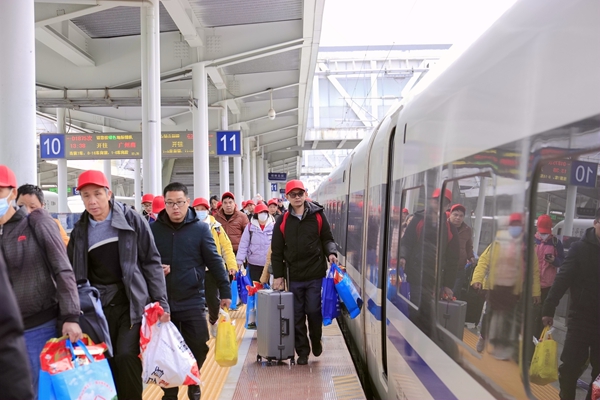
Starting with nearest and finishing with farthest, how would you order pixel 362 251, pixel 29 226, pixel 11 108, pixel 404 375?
pixel 29 226 < pixel 404 375 < pixel 11 108 < pixel 362 251

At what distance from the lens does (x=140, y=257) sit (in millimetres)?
4074

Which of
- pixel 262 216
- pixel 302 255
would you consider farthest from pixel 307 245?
pixel 262 216

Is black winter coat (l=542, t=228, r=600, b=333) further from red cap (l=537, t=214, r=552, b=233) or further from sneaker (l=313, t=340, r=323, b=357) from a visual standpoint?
sneaker (l=313, t=340, r=323, b=357)

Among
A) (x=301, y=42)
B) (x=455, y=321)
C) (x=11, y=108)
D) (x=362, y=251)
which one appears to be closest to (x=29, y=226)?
(x=455, y=321)

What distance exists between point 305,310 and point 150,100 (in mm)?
6586

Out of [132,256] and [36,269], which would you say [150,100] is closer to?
[132,256]

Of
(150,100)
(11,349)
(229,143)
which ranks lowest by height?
(11,349)

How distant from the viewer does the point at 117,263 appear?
395cm

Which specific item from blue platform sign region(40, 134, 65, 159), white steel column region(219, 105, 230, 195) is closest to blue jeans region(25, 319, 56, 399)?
blue platform sign region(40, 134, 65, 159)

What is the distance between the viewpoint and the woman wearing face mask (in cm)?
820

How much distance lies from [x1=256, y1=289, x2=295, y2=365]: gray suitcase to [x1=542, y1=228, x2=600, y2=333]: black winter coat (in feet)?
13.7

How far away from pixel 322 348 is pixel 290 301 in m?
0.90

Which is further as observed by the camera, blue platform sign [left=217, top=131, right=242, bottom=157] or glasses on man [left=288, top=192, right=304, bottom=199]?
blue platform sign [left=217, top=131, right=242, bottom=157]

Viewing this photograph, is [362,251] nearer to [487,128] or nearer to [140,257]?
[140,257]
